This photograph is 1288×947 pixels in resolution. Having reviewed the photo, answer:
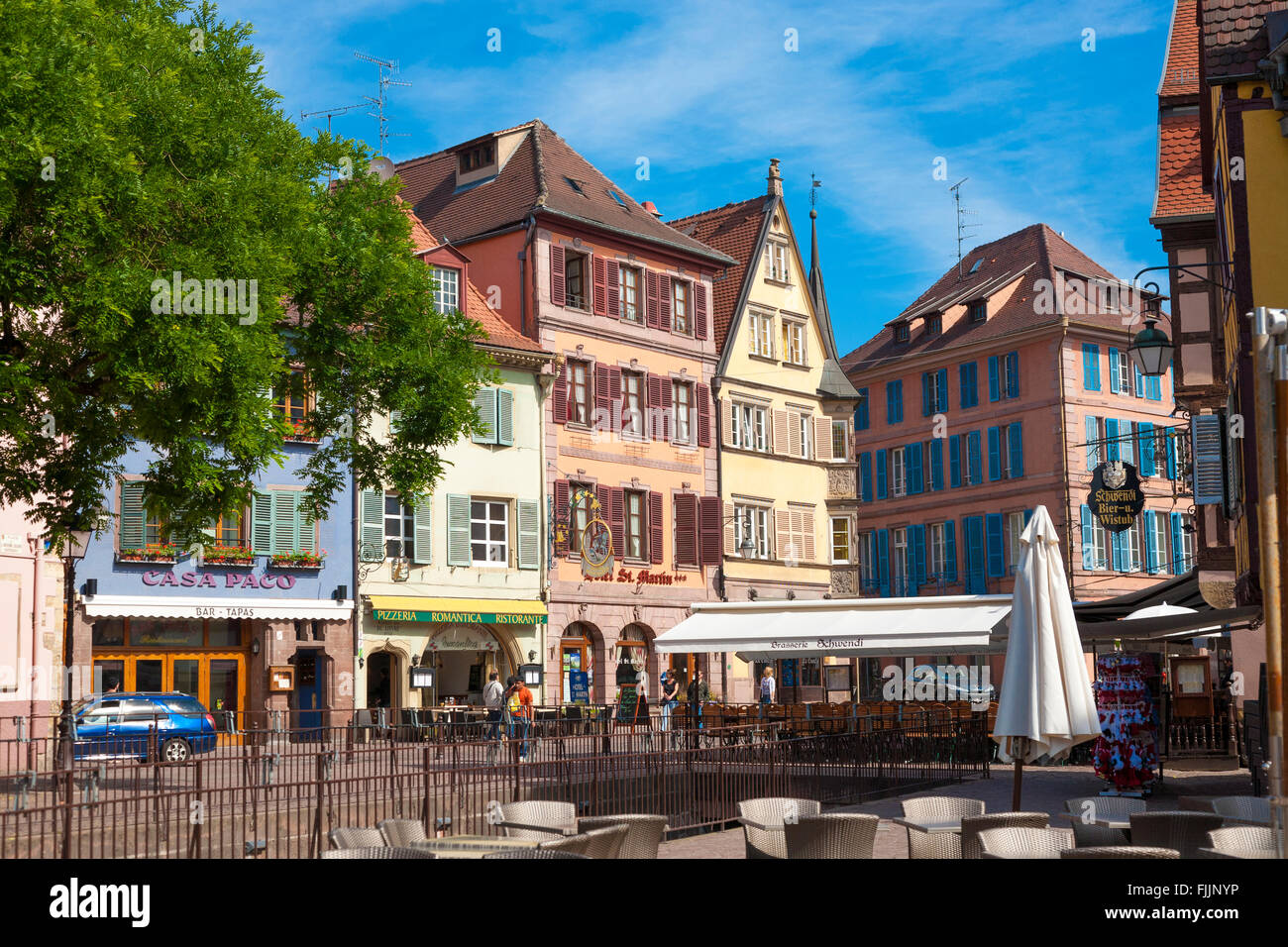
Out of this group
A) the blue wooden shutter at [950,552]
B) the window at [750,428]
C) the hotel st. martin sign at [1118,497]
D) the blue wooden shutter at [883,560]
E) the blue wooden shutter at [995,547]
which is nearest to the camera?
the hotel st. martin sign at [1118,497]

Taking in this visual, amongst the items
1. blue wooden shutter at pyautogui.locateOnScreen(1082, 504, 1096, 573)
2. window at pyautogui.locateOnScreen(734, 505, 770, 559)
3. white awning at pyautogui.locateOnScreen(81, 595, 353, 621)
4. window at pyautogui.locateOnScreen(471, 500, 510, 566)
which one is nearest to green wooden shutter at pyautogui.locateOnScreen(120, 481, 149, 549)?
white awning at pyautogui.locateOnScreen(81, 595, 353, 621)

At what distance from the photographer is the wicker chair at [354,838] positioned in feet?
32.8

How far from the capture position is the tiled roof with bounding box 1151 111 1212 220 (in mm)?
27969

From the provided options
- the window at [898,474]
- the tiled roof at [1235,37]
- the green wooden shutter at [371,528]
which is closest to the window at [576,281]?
the green wooden shutter at [371,528]

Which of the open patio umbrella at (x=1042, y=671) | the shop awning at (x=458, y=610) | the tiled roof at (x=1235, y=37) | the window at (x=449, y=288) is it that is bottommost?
the open patio umbrella at (x=1042, y=671)

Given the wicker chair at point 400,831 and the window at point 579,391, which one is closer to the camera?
the wicker chair at point 400,831

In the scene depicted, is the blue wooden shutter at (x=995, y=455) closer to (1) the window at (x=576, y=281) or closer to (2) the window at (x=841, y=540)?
(2) the window at (x=841, y=540)

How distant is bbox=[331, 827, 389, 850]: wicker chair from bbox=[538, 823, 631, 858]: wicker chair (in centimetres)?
113

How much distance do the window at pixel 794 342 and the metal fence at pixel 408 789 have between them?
27983 mm

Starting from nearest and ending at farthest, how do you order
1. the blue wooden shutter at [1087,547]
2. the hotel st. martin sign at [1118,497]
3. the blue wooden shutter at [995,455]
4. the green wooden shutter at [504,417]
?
the hotel st. martin sign at [1118,497] → the green wooden shutter at [504,417] → the blue wooden shutter at [1087,547] → the blue wooden shutter at [995,455]

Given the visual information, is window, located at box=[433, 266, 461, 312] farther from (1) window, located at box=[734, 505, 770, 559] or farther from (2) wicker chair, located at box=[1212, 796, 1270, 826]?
(2) wicker chair, located at box=[1212, 796, 1270, 826]

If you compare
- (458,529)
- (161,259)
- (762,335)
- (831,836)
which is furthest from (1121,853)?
(762,335)
